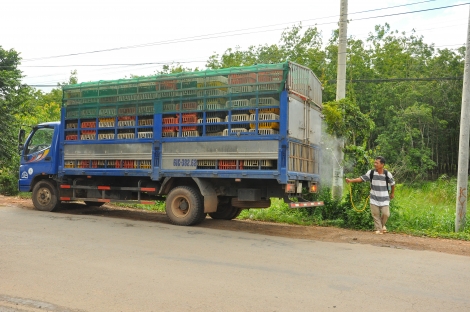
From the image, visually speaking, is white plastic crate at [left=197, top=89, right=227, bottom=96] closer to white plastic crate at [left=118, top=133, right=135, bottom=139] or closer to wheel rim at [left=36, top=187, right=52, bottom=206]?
white plastic crate at [left=118, top=133, right=135, bottom=139]

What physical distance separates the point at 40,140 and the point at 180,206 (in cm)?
511

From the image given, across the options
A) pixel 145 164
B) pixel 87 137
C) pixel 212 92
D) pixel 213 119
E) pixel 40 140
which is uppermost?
pixel 212 92

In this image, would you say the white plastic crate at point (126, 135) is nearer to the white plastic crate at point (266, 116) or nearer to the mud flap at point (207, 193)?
the mud flap at point (207, 193)

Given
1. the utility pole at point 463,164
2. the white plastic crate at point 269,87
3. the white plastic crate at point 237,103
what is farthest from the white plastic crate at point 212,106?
the utility pole at point 463,164

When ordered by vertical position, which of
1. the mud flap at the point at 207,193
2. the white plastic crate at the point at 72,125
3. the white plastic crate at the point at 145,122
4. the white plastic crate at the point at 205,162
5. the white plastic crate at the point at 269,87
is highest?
the white plastic crate at the point at 269,87

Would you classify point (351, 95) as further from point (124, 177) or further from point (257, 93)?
point (124, 177)

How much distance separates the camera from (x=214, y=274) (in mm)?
5988

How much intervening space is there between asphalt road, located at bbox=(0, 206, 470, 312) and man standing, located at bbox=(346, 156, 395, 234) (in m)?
1.73

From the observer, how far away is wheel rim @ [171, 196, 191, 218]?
10531 mm

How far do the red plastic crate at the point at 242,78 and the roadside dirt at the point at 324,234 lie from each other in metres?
3.21

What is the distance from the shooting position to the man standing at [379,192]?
977 centimetres

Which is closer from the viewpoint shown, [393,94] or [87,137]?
[87,137]

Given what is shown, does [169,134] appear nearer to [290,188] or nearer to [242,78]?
[242,78]

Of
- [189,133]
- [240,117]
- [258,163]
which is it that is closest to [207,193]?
[189,133]
